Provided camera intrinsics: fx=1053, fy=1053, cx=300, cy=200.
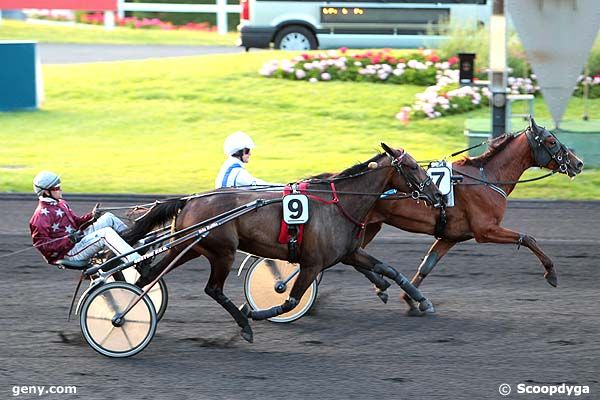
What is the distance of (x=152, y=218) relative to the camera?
292 inches

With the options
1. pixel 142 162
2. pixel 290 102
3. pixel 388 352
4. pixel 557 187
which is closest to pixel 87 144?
pixel 142 162

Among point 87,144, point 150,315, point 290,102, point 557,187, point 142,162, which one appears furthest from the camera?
point 290,102

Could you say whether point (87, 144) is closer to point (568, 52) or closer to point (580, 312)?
point (568, 52)

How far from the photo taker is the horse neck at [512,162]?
865 cm

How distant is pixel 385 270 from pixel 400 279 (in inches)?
5.8

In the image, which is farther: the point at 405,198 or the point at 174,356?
the point at 405,198

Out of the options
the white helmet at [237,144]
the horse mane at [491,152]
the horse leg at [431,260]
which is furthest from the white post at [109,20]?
the white helmet at [237,144]

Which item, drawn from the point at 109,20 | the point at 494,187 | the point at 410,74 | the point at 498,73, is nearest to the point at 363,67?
the point at 410,74

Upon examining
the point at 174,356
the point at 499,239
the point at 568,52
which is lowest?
the point at 174,356

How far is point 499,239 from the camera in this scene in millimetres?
8359

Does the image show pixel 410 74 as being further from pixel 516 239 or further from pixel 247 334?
pixel 247 334

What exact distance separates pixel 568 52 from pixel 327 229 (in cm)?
760

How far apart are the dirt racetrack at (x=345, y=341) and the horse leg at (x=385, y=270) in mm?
127

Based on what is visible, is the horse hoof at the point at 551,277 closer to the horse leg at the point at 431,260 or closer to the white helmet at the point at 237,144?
the horse leg at the point at 431,260
